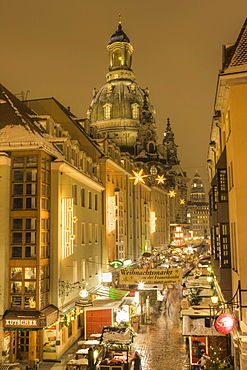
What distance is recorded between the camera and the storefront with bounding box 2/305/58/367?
68.1 ft

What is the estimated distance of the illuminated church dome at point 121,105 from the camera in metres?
107

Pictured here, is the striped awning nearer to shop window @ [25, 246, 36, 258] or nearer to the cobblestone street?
the cobblestone street

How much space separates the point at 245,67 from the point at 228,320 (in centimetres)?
1062

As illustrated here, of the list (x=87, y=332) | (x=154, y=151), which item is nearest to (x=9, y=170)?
(x=87, y=332)

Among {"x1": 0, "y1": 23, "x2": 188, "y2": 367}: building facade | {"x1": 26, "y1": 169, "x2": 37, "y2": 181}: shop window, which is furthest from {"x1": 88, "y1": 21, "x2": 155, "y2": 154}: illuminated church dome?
{"x1": 26, "y1": 169, "x2": 37, "y2": 181}: shop window

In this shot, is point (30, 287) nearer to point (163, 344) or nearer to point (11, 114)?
point (163, 344)

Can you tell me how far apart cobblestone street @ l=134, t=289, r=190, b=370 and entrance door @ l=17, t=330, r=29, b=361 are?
711 centimetres

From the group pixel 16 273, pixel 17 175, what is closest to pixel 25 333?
pixel 16 273

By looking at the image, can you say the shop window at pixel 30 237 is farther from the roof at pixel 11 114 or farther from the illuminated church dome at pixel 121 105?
the illuminated church dome at pixel 121 105

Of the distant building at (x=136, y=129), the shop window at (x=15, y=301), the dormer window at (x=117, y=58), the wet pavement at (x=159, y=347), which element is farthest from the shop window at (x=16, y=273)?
the dormer window at (x=117, y=58)

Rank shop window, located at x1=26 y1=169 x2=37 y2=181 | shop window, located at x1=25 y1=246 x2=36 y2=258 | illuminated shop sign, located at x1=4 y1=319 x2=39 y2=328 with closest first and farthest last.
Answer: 1. illuminated shop sign, located at x1=4 y1=319 x2=39 y2=328
2. shop window, located at x1=25 y1=246 x2=36 y2=258
3. shop window, located at x1=26 y1=169 x2=37 y2=181

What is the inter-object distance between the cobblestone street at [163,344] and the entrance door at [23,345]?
23.3ft

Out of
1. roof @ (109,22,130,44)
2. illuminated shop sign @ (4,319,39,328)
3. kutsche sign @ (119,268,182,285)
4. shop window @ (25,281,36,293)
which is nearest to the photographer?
illuminated shop sign @ (4,319,39,328)

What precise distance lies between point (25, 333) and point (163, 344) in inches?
370
